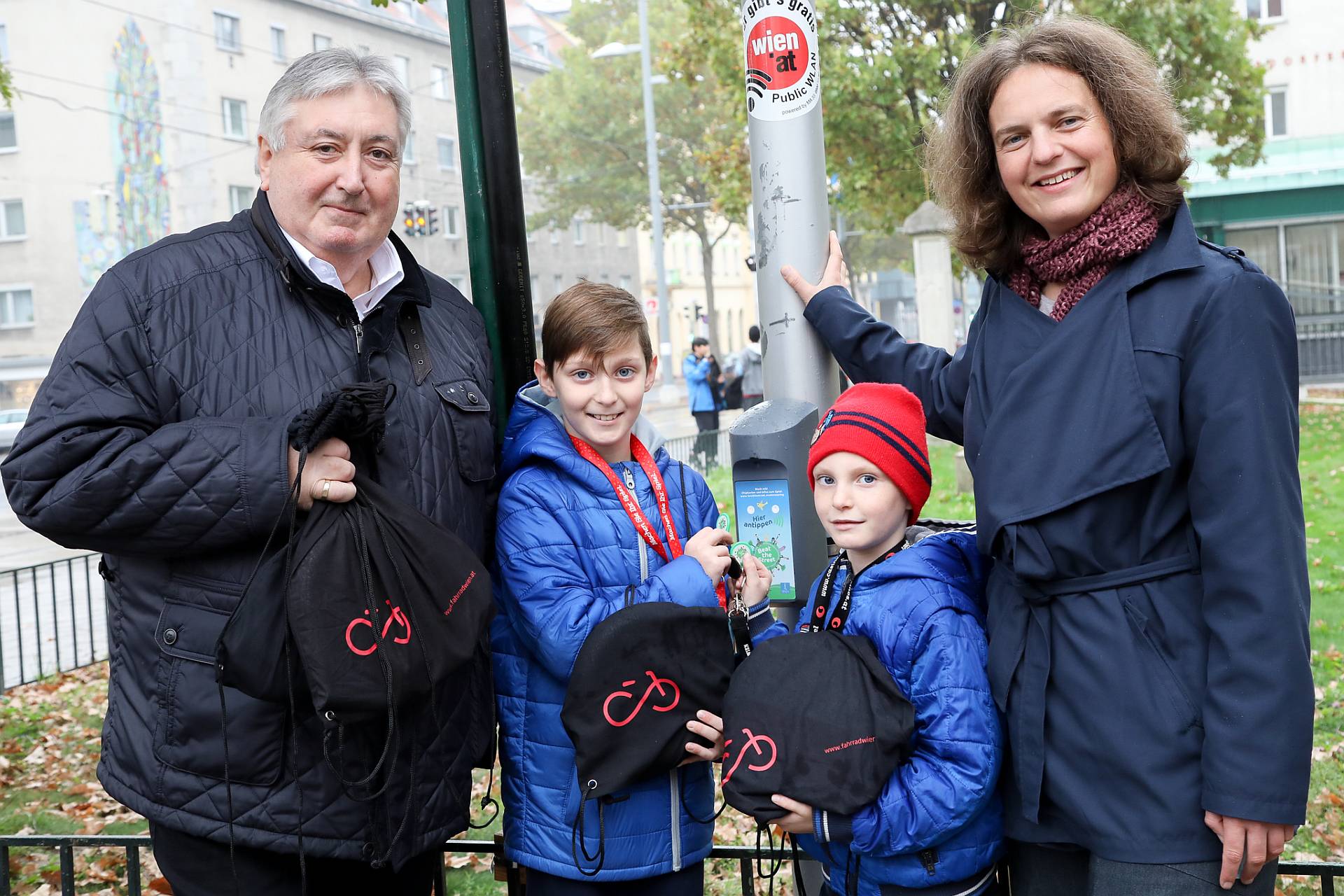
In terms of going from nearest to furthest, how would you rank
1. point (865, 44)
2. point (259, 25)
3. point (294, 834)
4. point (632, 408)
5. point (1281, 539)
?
point (1281, 539)
point (294, 834)
point (632, 408)
point (865, 44)
point (259, 25)

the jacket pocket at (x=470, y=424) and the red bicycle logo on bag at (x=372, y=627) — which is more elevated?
the jacket pocket at (x=470, y=424)

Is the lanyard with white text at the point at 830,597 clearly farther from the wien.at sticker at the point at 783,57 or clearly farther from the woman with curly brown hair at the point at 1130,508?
the wien.at sticker at the point at 783,57

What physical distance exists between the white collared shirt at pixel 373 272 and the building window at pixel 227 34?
2906 cm

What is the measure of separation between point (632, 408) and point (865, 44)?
12.5 meters

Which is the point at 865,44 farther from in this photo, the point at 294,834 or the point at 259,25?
the point at 259,25

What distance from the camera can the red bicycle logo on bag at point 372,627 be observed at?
208cm

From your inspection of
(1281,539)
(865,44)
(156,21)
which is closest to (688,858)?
(1281,539)

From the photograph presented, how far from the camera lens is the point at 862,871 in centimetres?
225

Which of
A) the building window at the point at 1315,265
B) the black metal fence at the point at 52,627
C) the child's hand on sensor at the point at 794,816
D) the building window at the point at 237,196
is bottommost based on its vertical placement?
the black metal fence at the point at 52,627

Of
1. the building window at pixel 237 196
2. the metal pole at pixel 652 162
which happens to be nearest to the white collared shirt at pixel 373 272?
the metal pole at pixel 652 162

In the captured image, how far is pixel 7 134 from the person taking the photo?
26.7m

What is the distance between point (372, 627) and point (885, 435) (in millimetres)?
1070

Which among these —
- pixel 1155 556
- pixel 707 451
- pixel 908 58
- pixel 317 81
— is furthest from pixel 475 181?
pixel 908 58

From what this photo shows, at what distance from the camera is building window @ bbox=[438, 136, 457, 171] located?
122ft
